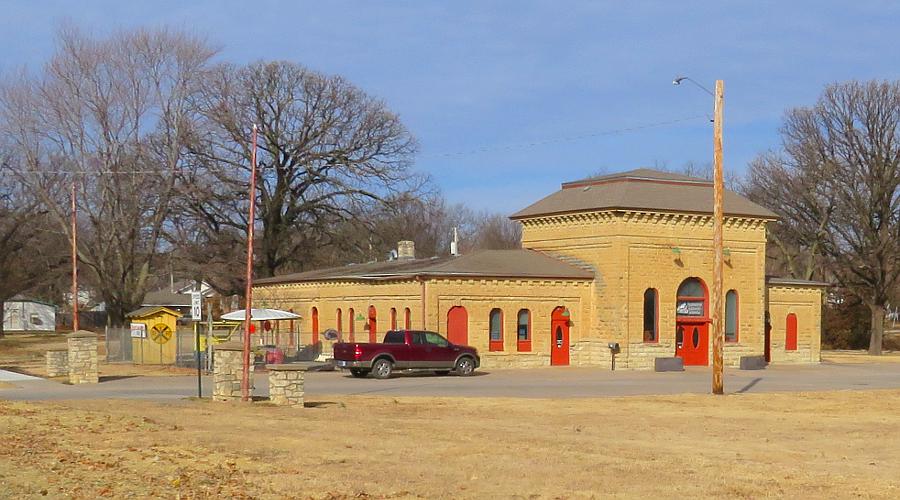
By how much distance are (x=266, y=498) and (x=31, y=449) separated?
4.94m

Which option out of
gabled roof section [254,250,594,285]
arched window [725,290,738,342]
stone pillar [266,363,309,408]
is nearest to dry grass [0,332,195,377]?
gabled roof section [254,250,594,285]

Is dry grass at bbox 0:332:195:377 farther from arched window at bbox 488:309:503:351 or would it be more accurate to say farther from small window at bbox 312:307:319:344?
arched window at bbox 488:309:503:351

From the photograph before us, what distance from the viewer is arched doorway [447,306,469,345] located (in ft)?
156

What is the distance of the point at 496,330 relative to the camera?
48312 millimetres

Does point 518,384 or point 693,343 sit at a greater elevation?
point 693,343

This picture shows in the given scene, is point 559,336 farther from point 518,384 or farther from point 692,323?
point 518,384

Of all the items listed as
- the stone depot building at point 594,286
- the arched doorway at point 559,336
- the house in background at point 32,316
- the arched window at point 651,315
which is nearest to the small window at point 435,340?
the stone depot building at point 594,286

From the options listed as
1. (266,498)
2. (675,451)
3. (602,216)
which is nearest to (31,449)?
(266,498)

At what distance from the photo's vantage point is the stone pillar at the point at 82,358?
36.5 m

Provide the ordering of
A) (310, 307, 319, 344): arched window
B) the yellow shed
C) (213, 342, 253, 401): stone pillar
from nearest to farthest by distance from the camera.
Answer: (213, 342, 253, 401): stone pillar, the yellow shed, (310, 307, 319, 344): arched window

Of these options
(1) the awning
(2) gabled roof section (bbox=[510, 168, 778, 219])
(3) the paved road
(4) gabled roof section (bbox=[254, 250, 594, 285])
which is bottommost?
(3) the paved road

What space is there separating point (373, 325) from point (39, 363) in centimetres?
1376

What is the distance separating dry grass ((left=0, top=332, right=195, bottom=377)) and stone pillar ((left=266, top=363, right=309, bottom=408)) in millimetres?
15957

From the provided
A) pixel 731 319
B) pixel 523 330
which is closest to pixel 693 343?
pixel 731 319
